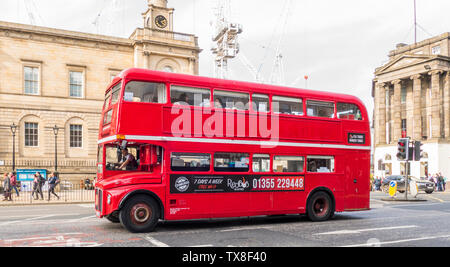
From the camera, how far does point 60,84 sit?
3869 centimetres

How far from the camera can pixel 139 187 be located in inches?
401

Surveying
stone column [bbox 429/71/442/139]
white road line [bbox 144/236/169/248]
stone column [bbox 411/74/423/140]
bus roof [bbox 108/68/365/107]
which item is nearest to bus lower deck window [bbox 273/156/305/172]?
bus roof [bbox 108/68/365/107]

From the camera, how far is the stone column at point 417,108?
2071 inches

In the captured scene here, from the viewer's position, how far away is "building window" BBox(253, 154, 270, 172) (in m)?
11.8

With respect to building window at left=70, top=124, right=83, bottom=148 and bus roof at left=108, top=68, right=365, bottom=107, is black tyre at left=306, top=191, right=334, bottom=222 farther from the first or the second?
building window at left=70, top=124, right=83, bottom=148

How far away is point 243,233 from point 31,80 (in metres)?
33.6

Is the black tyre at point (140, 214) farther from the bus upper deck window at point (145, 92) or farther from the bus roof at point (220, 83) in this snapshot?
the bus roof at point (220, 83)

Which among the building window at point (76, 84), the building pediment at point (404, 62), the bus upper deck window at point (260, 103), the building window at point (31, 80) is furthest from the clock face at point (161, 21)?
the bus upper deck window at point (260, 103)

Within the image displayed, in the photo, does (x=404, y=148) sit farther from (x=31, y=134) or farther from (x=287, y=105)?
(x=31, y=134)

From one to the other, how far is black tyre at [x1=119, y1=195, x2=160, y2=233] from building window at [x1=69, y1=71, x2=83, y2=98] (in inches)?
1261

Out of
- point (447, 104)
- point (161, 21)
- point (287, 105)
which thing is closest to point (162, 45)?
point (161, 21)

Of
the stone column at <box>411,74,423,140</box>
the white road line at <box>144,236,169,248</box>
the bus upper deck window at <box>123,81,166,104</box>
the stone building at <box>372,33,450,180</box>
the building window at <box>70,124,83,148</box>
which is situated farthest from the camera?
the stone column at <box>411,74,423,140</box>

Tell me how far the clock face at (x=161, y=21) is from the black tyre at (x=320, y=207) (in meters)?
35.1
